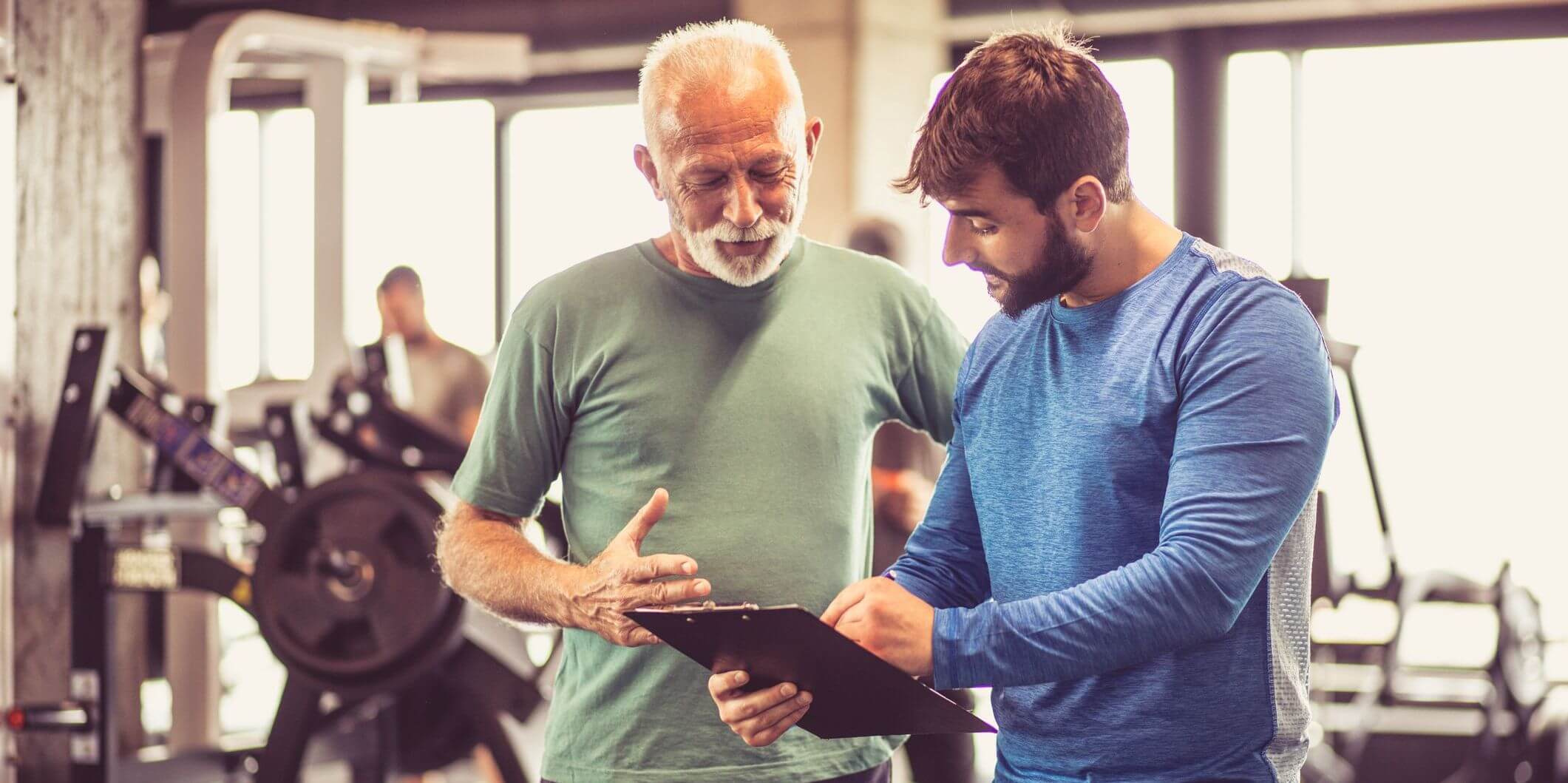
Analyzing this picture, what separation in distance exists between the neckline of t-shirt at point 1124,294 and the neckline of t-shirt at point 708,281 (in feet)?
1.58

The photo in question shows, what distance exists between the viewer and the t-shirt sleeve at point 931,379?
5.94 feet

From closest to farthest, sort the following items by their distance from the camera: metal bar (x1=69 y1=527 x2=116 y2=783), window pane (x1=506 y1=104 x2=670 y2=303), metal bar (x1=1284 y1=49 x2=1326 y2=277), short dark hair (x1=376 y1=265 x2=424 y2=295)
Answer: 1. metal bar (x1=69 y1=527 x2=116 y2=783)
2. short dark hair (x1=376 y1=265 x2=424 y2=295)
3. metal bar (x1=1284 y1=49 x2=1326 y2=277)
4. window pane (x1=506 y1=104 x2=670 y2=303)

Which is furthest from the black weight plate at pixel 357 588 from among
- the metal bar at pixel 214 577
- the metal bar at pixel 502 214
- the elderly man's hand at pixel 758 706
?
the metal bar at pixel 502 214

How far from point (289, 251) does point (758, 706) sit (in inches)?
289

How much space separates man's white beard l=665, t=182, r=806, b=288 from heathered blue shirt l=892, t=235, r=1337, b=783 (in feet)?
1.34

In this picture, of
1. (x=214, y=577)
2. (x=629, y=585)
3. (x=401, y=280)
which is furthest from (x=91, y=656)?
(x=629, y=585)

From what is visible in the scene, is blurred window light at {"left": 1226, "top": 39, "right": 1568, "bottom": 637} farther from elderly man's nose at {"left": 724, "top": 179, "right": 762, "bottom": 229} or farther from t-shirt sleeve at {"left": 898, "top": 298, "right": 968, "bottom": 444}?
elderly man's nose at {"left": 724, "top": 179, "right": 762, "bottom": 229}

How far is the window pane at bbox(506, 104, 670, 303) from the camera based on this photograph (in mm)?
7859

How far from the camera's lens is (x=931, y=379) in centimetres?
181

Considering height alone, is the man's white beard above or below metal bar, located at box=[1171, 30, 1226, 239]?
below

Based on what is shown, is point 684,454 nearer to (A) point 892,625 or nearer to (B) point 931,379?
(B) point 931,379

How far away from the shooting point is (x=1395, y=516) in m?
6.06

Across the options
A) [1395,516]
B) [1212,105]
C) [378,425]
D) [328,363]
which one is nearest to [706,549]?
[378,425]

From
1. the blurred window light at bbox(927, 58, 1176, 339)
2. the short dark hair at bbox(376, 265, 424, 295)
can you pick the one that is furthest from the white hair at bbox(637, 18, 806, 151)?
the blurred window light at bbox(927, 58, 1176, 339)
